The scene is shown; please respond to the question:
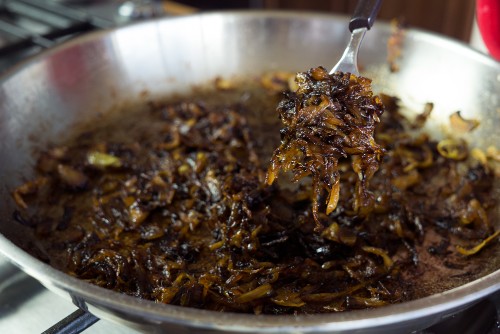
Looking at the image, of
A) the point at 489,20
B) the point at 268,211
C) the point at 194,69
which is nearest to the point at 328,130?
the point at 268,211

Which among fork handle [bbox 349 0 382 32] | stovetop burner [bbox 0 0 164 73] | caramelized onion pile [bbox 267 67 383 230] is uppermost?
fork handle [bbox 349 0 382 32]

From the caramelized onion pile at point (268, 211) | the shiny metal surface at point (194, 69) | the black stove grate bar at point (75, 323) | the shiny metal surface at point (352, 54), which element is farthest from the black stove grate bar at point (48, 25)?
the black stove grate bar at point (75, 323)

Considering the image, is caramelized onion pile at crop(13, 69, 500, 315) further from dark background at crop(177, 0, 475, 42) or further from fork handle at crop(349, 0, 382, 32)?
dark background at crop(177, 0, 475, 42)

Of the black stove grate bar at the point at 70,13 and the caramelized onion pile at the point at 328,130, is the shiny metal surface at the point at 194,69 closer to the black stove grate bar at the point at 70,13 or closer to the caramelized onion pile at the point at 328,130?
the black stove grate bar at the point at 70,13

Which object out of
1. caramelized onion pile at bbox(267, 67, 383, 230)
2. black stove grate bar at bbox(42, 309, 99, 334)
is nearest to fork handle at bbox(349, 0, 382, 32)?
caramelized onion pile at bbox(267, 67, 383, 230)

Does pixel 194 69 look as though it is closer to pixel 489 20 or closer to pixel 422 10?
pixel 489 20
